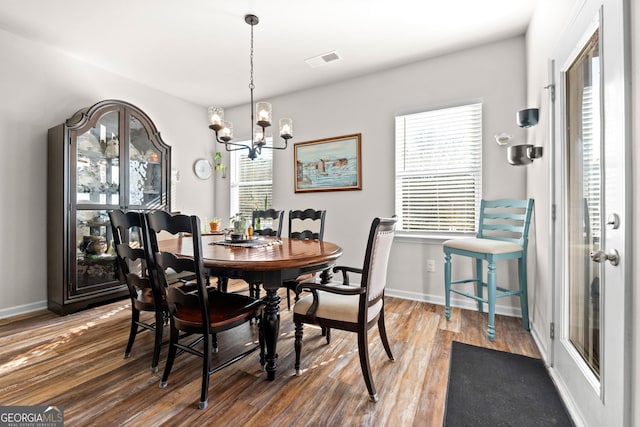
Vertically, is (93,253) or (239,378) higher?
(93,253)

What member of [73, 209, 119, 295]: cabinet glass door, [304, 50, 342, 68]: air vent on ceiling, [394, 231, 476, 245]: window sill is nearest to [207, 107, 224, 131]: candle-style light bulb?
[304, 50, 342, 68]: air vent on ceiling

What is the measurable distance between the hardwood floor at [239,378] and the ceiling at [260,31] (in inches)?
109

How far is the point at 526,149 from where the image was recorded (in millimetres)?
2379

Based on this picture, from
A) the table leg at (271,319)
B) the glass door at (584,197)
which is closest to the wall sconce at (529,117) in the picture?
the glass door at (584,197)

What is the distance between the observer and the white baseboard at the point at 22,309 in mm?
2852

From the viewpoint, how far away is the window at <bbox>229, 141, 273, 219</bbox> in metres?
4.59

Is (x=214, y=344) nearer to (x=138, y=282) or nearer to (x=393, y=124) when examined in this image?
(x=138, y=282)

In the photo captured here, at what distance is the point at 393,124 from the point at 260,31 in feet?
5.71

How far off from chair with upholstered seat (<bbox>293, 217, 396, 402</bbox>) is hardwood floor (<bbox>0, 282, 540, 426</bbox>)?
7.5 inches

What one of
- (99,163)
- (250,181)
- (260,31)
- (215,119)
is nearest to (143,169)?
(99,163)

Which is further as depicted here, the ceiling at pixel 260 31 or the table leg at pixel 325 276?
the ceiling at pixel 260 31

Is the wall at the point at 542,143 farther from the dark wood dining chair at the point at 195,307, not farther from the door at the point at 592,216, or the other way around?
the dark wood dining chair at the point at 195,307

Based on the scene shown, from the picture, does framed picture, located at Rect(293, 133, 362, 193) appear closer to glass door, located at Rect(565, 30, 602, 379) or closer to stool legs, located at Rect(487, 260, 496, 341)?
stool legs, located at Rect(487, 260, 496, 341)

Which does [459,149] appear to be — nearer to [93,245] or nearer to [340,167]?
[340,167]
